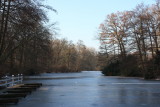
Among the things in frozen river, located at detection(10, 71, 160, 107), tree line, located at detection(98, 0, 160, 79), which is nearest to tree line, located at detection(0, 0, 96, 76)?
frozen river, located at detection(10, 71, 160, 107)

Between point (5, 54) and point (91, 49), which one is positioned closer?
point (5, 54)

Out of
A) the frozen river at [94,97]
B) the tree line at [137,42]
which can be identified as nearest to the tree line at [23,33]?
the frozen river at [94,97]

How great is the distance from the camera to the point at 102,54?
55000mm

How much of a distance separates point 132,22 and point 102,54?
1765 cm

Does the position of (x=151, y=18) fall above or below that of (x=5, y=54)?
above

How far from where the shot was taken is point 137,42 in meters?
37.9

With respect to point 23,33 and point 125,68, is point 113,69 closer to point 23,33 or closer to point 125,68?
point 125,68

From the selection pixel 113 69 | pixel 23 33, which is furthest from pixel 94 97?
pixel 113 69

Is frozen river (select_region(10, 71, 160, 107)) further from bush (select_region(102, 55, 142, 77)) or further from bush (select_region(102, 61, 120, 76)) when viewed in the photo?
bush (select_region(102, 61, 120, 76))

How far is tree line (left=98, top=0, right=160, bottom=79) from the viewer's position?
3493 centimetres

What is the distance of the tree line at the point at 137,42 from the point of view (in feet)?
115

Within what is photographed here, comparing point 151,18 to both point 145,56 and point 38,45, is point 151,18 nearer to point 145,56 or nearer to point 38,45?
point 145,56

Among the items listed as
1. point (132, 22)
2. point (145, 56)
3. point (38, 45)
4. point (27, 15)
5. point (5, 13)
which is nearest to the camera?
point (27, 15)

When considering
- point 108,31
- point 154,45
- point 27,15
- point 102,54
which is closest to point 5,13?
point 27,15
